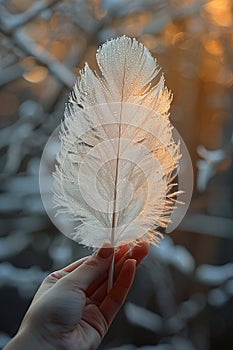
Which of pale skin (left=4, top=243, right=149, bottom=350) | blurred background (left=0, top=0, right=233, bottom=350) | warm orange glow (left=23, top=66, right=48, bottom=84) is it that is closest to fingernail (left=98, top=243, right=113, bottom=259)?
pale skin (left=4, top=243, right=149, bottom=350)

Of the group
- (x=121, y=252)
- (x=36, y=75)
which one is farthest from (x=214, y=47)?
(x=121, y=252)

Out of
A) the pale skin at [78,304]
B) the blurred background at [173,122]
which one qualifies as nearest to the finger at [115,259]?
the pale skin at [78,304]

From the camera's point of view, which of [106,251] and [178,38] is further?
[178,38]

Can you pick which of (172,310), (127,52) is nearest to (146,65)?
(127,52)

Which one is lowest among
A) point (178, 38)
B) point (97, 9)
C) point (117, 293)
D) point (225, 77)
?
point (117, 293)

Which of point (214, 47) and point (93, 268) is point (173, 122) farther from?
point (93, 268)

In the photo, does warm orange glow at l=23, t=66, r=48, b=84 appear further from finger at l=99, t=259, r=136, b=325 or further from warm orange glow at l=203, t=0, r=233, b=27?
finger at l=99, t=259, r=136, b=325

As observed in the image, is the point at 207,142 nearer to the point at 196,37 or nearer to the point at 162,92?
the point at 196,37
